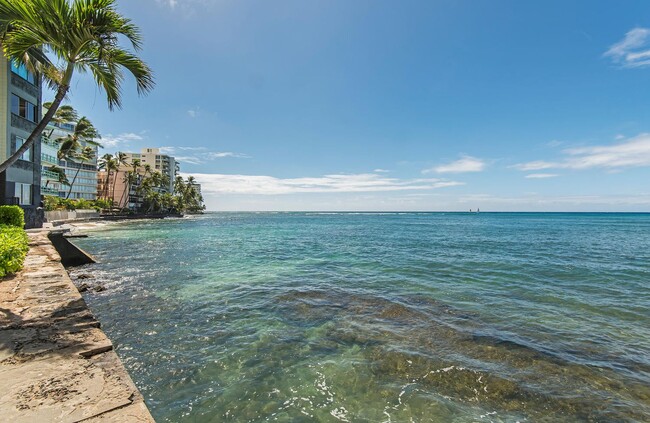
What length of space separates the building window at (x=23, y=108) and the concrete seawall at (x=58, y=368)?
28.7 meters

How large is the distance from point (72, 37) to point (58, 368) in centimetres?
771

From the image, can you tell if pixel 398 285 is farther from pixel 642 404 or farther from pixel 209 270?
pixel 209 270

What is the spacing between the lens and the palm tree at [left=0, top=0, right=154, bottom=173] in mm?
6930

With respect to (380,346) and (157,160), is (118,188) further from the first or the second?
(380,346)

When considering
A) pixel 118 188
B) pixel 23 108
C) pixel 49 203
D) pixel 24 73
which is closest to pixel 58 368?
pixel 23 108

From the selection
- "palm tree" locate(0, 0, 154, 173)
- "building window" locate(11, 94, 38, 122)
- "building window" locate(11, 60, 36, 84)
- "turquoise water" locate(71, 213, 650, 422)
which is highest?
"building window" locate(11, 60, 36, 84)

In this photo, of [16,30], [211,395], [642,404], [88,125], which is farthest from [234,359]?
[88,125]

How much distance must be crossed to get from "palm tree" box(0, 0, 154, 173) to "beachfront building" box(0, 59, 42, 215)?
76.7 feet

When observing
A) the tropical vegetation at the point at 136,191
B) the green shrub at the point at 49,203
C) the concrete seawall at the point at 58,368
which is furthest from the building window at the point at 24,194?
the tropical vegetation at the point at 136,191

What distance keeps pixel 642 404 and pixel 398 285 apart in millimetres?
8444

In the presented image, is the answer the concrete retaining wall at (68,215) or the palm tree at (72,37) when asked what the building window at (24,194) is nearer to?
the concrete retaining wall at (68,215)

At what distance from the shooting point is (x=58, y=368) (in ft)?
12.6

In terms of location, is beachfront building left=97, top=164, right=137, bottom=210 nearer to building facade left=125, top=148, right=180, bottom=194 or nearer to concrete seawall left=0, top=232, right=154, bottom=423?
building facade left=125, top=148, right=180, bottom=194

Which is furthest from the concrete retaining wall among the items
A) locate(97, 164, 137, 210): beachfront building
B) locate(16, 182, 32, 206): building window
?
locate(97, 164, 137, 210): beachfront building
